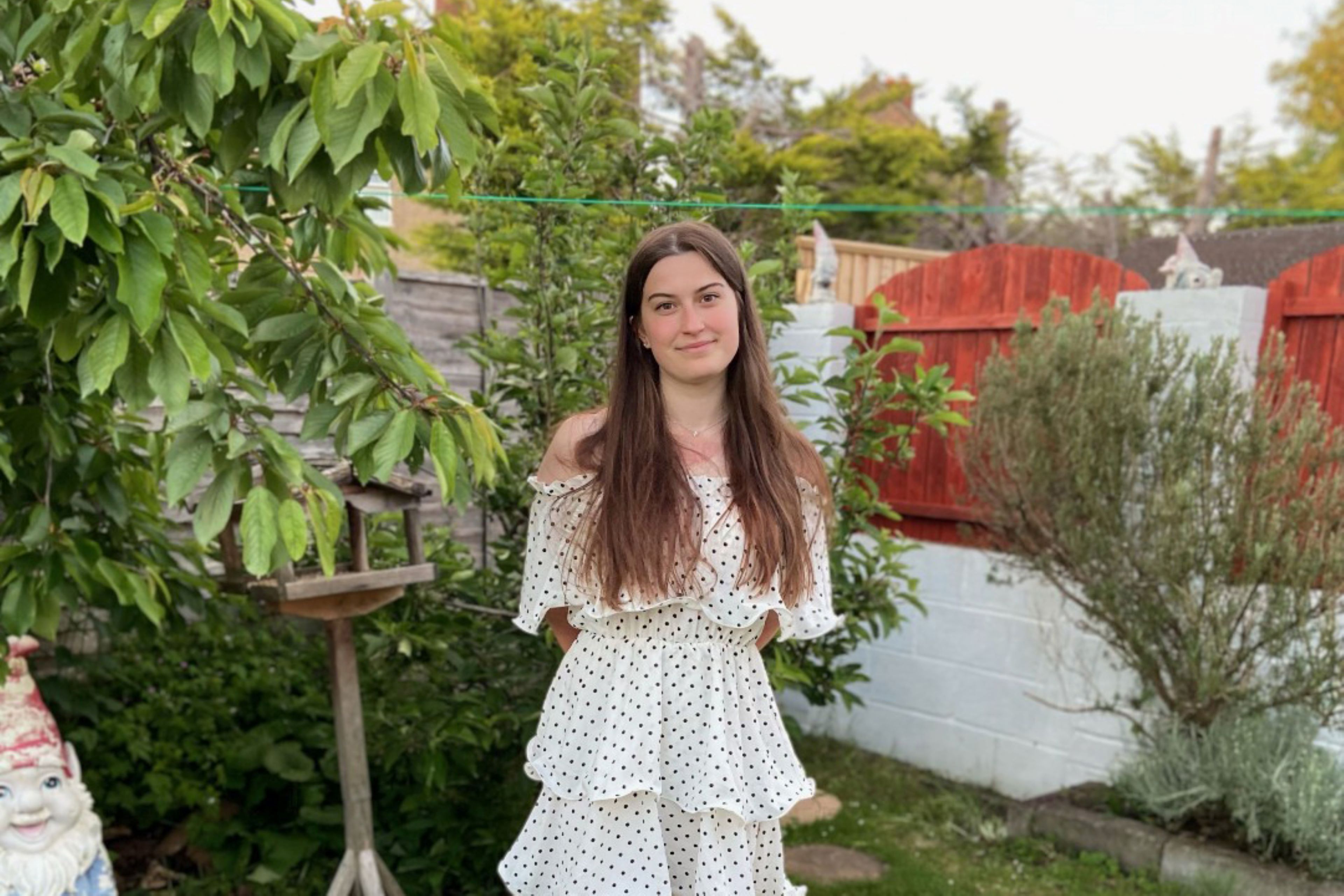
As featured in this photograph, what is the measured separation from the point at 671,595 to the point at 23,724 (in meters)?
1.56

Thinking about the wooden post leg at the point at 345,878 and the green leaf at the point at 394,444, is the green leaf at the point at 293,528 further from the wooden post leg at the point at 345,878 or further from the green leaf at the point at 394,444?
the wooden post leg at the point at 345,878

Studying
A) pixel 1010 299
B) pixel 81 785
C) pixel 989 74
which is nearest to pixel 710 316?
pixel 81 785

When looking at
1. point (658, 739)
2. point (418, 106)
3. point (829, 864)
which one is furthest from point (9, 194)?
point (829, 864)

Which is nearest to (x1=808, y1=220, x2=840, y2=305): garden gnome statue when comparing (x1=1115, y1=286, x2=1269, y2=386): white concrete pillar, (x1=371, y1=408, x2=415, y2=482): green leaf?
(x1=1115, y1=286, x2=1269, y2=386): white concrete pillar

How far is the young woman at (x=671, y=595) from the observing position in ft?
6.48

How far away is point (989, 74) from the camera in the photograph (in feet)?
58.4

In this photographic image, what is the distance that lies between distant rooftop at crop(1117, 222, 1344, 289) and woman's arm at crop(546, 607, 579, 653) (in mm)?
8161

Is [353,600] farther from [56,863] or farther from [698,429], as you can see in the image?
[698,429]

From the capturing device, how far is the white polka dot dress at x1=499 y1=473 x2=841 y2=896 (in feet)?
6.48

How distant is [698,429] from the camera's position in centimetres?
210

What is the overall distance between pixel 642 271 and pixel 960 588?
2941 millimetres

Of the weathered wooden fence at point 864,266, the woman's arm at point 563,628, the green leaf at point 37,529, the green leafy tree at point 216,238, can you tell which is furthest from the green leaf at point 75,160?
the weathered wooden fence at point 864,266

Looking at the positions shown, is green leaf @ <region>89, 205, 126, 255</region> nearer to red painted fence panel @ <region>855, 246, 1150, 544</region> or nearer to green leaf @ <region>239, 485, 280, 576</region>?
green leaf @ <region>239, 485, 280, 576</region>

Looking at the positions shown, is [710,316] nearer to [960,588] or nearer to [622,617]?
[622,617]
